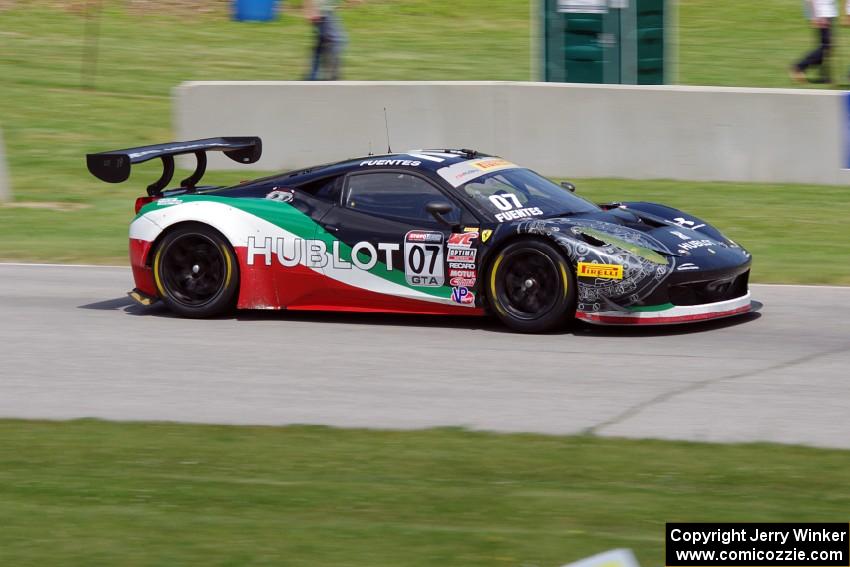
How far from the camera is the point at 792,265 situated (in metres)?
12.1

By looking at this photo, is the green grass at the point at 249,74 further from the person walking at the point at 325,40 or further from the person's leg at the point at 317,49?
the person walking at the point at 325,40

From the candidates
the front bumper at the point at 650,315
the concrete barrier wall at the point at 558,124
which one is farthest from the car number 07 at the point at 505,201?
the concrete barrier wall at the point at 558,124

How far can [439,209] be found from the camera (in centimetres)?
960

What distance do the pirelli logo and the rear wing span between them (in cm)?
338

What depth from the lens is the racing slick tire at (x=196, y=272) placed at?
10312 millimetres

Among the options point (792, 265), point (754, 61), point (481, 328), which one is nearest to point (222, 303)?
point (481, 328)

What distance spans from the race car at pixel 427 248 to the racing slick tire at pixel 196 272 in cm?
1

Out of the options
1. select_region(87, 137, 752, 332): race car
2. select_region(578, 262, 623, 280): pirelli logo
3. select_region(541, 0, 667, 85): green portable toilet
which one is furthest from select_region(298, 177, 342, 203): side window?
select_region(541, 0, 667, 85): green portable toilet

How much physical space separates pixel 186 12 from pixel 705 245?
75.9 ft

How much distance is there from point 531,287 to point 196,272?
2.71m

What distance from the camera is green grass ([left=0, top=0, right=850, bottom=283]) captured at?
1396 centimetres

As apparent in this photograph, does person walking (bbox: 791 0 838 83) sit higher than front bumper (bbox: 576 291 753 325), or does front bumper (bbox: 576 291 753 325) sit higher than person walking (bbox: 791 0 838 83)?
person walking (bbox: 791 0 838 83)

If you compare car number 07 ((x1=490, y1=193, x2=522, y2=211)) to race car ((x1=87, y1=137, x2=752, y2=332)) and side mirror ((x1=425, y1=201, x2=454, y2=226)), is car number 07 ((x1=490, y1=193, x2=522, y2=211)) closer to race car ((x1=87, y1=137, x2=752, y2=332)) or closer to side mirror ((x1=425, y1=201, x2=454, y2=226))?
race car ((x1=87, y1=137, x2=752, y2=332))

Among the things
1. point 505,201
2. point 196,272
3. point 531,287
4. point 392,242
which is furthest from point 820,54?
point 196,272
